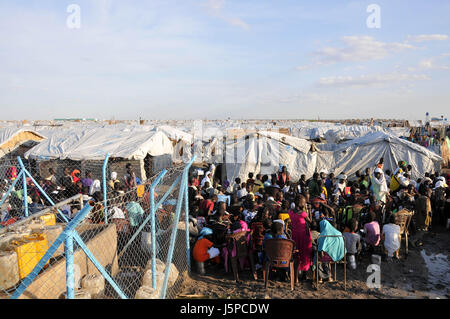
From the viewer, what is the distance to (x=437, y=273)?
682 centimetres

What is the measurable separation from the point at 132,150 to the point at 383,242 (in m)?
10.3

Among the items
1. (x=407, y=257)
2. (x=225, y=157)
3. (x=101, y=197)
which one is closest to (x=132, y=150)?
(x=225, y=157)

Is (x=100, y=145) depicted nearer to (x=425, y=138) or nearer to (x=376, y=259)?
(x=376, y=259)

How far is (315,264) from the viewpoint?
6250 mm

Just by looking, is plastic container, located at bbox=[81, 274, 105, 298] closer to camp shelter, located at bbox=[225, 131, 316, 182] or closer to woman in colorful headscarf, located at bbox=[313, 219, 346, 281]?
woman in colorful headscarf, located at bbox=[313, 219, 346, 281]

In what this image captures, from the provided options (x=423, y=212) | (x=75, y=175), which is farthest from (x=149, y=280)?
(x=75, y=175)

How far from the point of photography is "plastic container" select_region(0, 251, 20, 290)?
4.19 meters

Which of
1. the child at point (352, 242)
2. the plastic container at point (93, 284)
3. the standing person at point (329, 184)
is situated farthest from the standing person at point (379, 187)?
A: the plastic container at point (93, 284)

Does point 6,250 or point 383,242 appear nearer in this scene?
point 6,250

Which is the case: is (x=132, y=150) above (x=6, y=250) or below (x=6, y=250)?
above

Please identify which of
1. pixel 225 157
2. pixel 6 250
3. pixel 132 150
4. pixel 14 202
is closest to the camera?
pixel 6 250

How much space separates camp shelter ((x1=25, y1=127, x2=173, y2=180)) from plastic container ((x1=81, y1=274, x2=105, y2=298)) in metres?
9.11

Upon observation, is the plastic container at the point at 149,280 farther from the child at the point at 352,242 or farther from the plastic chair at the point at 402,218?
the plastic chair at the point at 402,218
